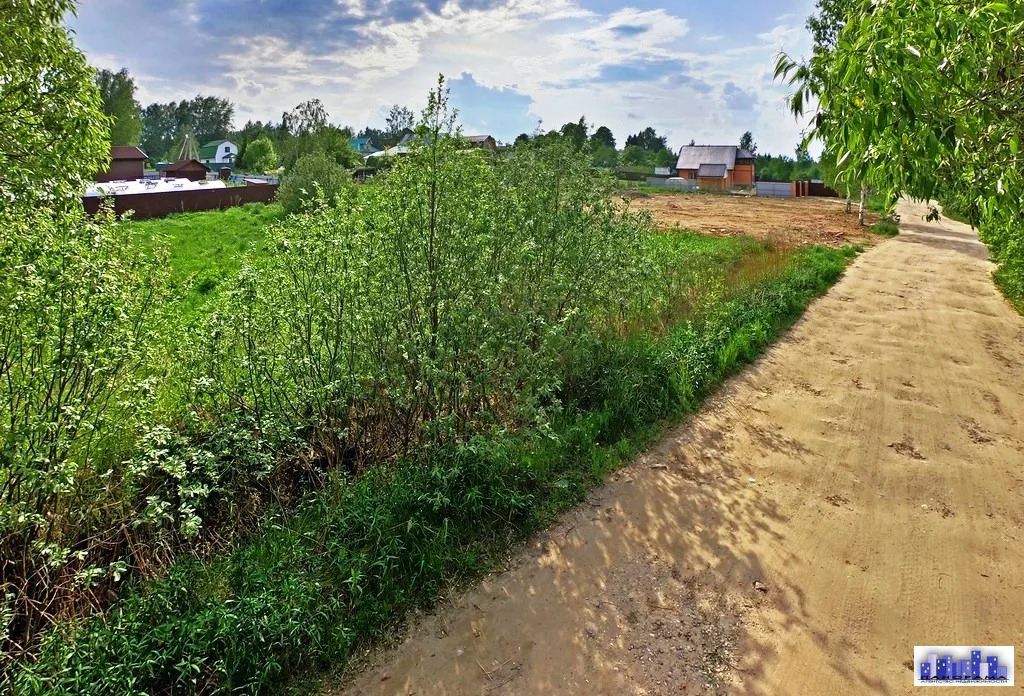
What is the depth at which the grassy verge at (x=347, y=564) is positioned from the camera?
118 inches

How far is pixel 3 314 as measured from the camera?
3.40 m

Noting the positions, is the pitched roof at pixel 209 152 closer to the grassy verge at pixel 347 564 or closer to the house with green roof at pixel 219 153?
the house with green roof at pixel 219 153

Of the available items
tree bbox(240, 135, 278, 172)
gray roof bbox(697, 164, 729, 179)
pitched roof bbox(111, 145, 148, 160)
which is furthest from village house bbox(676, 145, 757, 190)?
pitched roof bbox(111, 145, 148, 160)

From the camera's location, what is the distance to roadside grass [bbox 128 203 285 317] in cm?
1236

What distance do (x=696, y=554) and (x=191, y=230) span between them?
21.0m

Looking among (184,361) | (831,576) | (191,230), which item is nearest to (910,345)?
(831,576)

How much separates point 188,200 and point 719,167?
46105 millimetres

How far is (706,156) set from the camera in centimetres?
5700

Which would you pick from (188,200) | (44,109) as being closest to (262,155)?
(188,200)

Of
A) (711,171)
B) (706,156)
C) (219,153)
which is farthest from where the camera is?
(219,153)

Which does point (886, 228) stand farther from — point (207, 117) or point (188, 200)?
point (207, 117)

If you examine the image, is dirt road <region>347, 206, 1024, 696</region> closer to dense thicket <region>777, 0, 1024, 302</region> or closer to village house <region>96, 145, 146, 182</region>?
dense thicket <region>777, 0, 1024, 302</region>

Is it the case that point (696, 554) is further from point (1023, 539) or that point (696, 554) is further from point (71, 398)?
point (71, 398)

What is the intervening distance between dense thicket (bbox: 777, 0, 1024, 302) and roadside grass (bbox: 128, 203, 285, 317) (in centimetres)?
966
